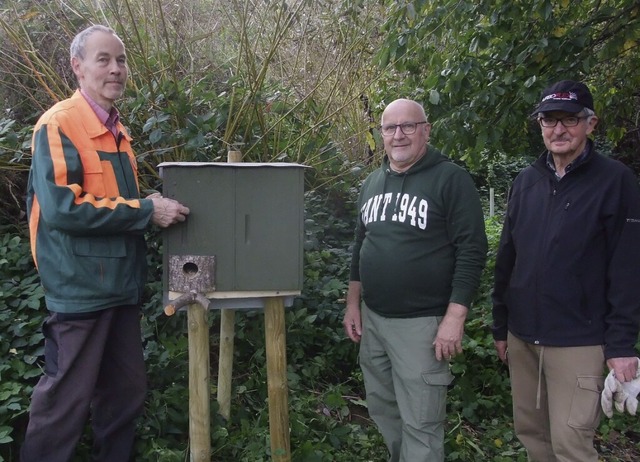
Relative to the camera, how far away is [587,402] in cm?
→ 262

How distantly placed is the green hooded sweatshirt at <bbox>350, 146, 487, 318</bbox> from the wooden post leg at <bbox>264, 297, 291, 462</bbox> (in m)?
0.48

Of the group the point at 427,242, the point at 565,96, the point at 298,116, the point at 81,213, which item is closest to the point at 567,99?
the point at 565,96

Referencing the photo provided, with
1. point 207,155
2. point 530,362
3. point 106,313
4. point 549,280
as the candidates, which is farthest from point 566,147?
point 207,155

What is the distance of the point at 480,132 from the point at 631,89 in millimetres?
2357

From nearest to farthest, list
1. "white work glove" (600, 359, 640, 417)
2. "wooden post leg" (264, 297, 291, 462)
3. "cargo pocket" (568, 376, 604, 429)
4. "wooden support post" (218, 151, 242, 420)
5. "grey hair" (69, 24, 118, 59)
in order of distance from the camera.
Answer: "white work glove" (600, 359, 640, 417), "cargo pocket" (568, 376, 604, 429), "grey hair" (69, 24, 118, 59), "wooden post leg" (264, 297, 291, 462), "wooden support post" (218, 151, 242, 420)

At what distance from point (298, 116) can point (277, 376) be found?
232 centimetres

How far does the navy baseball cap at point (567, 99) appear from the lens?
2668 mm

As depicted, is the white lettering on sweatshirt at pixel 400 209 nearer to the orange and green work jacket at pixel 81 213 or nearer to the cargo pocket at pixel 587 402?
the cargo pocket at pixel 587 402

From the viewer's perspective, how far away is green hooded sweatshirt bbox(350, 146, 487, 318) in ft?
9.21

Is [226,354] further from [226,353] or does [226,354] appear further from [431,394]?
[431,394]

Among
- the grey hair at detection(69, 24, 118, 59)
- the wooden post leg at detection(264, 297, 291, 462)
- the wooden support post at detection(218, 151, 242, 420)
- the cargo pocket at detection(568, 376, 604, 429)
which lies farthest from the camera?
the wooden support post at detection(218, 151, 242, 420)

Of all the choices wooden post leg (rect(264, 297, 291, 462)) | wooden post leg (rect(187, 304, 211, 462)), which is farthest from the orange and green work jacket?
wooden post leg (rect(264, 297, 291, 462))

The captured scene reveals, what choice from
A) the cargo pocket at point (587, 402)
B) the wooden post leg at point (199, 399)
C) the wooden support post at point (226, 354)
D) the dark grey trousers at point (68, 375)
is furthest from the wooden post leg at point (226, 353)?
the cargo pocket at point (587, 402)

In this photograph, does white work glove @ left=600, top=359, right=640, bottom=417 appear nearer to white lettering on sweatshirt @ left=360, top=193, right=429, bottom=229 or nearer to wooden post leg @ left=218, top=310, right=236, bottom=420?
white lettering on sweatshirt @ left=360, top=193, right=429, bottom=229
